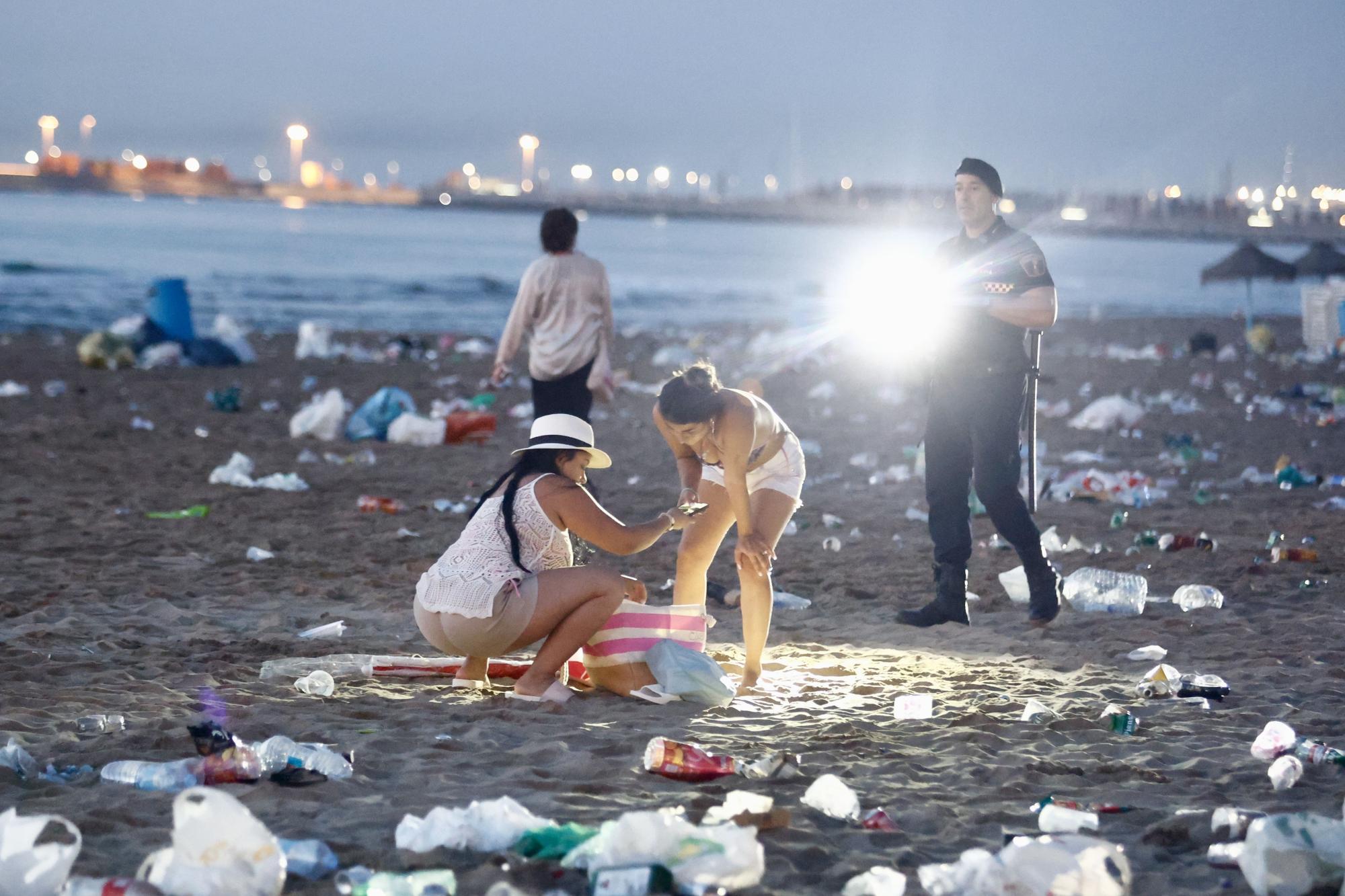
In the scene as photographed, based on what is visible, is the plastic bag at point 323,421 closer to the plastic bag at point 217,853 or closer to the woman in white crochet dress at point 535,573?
the woman in white crochet dress at point 535,573

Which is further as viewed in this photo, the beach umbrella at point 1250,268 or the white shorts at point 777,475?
the beach umbrella at point 1250,268

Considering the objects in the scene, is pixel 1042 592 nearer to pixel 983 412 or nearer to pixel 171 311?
pixel 983 412

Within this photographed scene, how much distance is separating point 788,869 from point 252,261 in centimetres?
4241

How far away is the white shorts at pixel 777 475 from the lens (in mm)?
4293

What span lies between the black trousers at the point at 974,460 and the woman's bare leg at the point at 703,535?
1.08m

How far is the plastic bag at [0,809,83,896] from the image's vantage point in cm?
241

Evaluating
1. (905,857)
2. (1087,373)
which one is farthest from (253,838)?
(1087,373)

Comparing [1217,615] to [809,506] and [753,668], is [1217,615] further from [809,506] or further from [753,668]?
[809,506]

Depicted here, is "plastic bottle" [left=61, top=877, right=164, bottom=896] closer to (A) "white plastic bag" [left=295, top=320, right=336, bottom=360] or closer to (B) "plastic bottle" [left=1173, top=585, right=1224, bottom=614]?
(B) "plastic bottle" [left=1173, top=585, right=1224, bottom=614]

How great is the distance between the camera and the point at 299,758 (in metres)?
3.23

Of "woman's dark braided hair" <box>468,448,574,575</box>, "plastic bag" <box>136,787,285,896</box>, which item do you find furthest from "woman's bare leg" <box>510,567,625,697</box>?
"plastic bag" <box>136,787,285,896</box>

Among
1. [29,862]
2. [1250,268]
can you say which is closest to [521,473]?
[29,862]

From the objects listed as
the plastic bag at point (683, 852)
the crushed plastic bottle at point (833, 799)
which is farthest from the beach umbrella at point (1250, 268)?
the plastic bag at point (683, 852)

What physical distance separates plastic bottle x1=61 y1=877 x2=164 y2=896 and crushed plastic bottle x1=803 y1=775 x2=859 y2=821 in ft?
4.65
